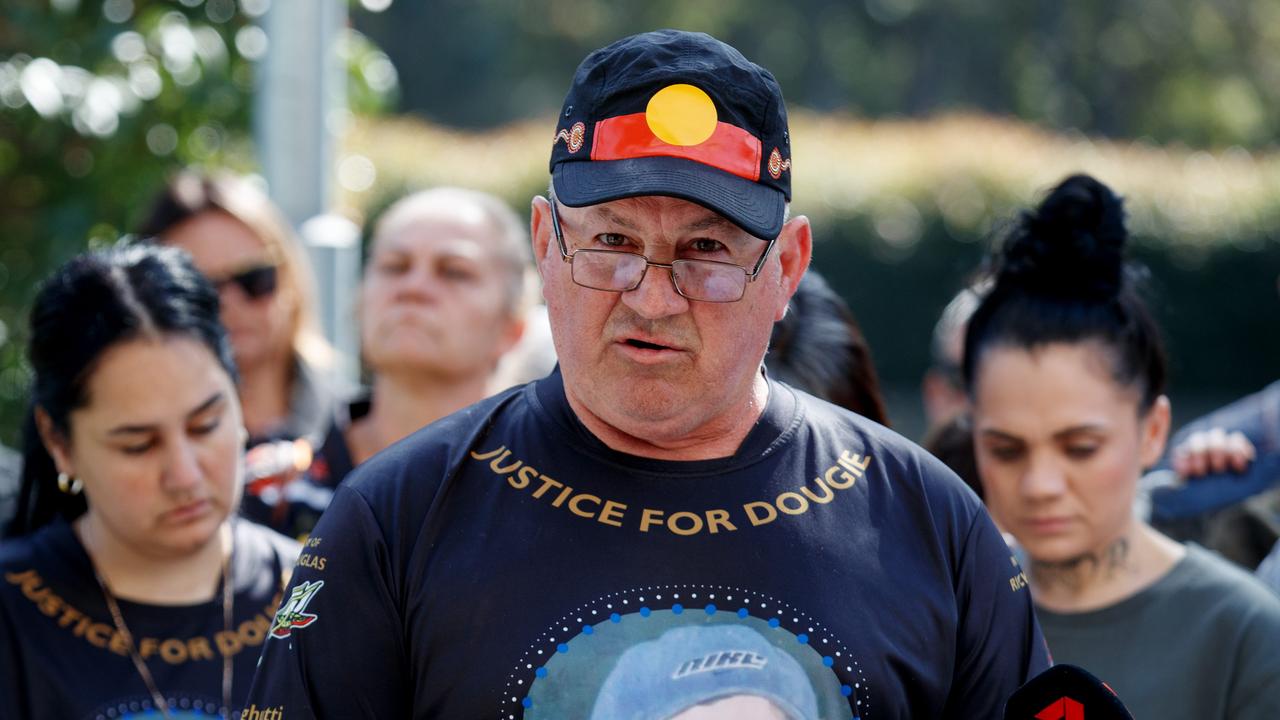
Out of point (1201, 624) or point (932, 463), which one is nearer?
point (932, 463)

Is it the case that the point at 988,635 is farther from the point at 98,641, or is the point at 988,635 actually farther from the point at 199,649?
the point at 98,641

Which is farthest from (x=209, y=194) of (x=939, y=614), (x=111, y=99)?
(x=939, y=614)

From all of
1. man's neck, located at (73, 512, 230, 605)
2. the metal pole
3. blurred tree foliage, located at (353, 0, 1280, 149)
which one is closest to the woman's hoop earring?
man's neck, located at (73, 512, 230, 605)

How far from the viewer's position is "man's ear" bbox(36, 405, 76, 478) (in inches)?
130

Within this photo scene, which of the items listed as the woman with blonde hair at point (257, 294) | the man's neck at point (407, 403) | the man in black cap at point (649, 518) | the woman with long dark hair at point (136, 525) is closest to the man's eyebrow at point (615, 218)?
the man in black cap at point (649, 518)

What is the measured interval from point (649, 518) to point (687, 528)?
6 centimetres

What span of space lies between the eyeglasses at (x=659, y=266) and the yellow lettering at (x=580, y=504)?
11.7 inches

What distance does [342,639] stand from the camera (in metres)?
2.08

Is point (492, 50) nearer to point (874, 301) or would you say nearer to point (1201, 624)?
point (874, 301)

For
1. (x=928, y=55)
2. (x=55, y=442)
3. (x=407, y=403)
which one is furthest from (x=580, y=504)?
(x=928, y=55)

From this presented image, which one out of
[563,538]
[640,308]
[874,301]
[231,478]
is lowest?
[874,301]

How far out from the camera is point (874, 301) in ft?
48.9

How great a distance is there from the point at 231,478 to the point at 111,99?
2494 millimetres

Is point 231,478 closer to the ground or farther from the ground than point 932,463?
closer to the ground
